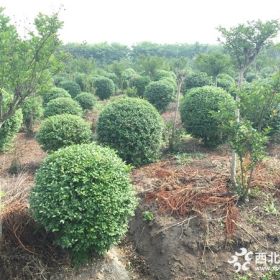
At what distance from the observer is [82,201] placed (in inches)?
212

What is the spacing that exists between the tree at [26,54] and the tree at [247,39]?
171 inches

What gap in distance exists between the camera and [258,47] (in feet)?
27.0

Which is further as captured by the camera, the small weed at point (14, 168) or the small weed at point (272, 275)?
the small weed at point (14, 168)

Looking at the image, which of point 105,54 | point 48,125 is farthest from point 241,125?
point 105,54

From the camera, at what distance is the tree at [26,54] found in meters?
5.20

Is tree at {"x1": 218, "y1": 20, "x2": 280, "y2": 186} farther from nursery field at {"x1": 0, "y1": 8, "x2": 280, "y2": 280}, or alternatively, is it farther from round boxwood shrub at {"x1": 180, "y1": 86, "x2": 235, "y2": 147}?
round boxwood shrub at {"x1": 180, "y1": 86, "x2": 235, "y2": 147}

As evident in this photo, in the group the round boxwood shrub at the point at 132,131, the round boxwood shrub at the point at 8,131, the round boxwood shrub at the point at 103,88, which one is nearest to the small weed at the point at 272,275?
the round boxwood shrub at the point at 132,131

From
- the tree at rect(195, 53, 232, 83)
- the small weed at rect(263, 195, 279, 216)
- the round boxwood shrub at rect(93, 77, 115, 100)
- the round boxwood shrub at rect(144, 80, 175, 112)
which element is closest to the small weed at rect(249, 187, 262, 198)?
the small weed at rect(263, 195, 279, 216)

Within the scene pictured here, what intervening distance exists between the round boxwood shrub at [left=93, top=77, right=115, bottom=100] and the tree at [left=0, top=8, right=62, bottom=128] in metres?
18.2

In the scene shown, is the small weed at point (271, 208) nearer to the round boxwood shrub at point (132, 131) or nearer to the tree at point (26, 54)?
the round boxwood shrub at point (132, 131)

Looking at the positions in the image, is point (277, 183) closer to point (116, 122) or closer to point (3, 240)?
point (116, 122)

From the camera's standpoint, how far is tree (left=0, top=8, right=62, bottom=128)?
5.20m

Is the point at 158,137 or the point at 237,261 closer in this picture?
the point at 237,261

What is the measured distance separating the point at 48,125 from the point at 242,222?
5502 mm
